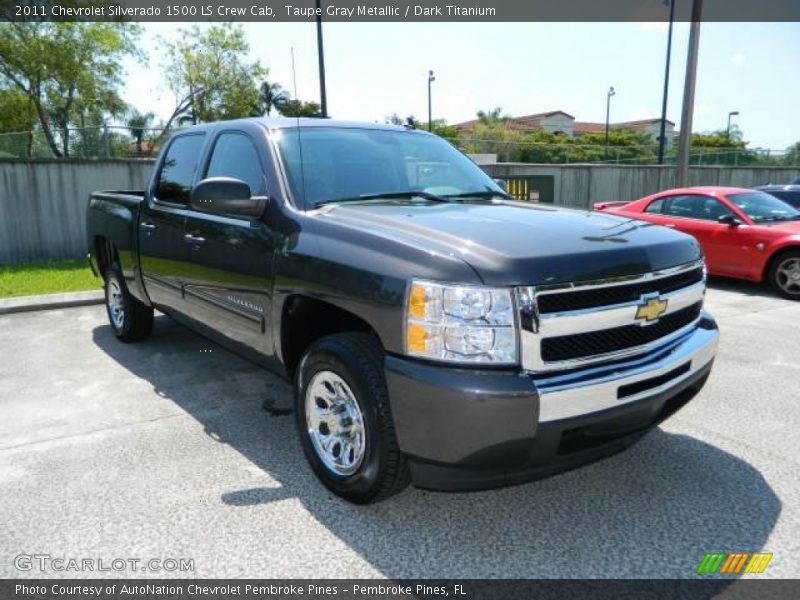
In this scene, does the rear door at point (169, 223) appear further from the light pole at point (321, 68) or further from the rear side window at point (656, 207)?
the light pole at point (321, 68)

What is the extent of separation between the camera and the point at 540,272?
244cm

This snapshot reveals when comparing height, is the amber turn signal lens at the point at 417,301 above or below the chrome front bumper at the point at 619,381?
above

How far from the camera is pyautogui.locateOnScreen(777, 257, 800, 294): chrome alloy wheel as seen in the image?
8.05 meters

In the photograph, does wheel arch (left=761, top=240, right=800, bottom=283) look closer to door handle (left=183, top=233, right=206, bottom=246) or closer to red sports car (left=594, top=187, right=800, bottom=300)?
red sports car (left=594, top=187, right=800, bottom=300)

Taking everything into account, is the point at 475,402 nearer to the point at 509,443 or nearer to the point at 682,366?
the point at 509,443

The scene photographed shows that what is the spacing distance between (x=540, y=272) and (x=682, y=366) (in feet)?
3.25

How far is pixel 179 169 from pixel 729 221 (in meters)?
7.27

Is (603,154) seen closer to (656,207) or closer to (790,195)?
(790,195)

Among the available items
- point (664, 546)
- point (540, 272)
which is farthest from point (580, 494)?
point (540, 272)

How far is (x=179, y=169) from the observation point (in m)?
4.75

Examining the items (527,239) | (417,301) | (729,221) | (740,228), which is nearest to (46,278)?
(417,301)

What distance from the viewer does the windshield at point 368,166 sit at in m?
3.54

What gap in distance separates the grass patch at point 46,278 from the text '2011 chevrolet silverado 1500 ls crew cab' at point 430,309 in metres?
5.52

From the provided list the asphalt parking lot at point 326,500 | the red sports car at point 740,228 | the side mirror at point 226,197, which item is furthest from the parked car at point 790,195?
the side mirror at point 226,197
